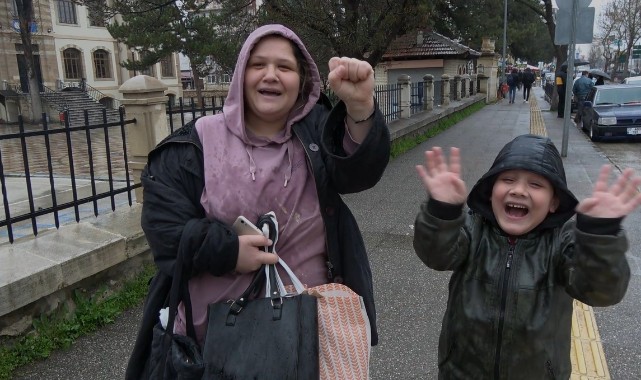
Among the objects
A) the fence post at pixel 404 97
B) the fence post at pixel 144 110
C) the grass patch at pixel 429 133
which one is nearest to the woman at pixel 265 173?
the fence post at pixel 144 110

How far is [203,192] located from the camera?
180cm

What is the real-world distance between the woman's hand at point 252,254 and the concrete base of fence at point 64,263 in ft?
7.28

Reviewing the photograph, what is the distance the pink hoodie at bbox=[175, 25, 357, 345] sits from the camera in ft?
5.80

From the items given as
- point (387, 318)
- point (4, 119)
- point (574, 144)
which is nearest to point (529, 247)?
point (387, 318)

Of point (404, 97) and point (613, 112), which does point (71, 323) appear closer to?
point (404, 97)

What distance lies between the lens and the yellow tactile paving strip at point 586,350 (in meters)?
3.21

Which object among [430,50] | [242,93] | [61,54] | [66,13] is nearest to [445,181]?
[242,93]

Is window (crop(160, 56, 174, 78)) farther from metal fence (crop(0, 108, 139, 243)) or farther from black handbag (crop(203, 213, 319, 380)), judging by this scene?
black handbag (crop(203, 213, 319, 380))

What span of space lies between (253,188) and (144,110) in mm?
3370

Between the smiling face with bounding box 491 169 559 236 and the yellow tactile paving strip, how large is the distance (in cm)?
162

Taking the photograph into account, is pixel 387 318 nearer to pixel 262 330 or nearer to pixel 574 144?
pixel 262 330

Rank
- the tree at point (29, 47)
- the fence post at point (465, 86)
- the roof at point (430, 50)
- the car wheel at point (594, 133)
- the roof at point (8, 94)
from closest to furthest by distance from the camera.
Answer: the car wheel at point (594, 133), the roof at point (430, 50), the fence post at point (465, 86), the tree at point (29, 47), the roof at point (8, 94)

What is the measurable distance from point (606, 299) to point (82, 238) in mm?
3543

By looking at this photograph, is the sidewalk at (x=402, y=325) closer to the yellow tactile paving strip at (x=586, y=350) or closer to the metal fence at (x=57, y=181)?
the yellow tactile paving strip at (x=586, y=350)
